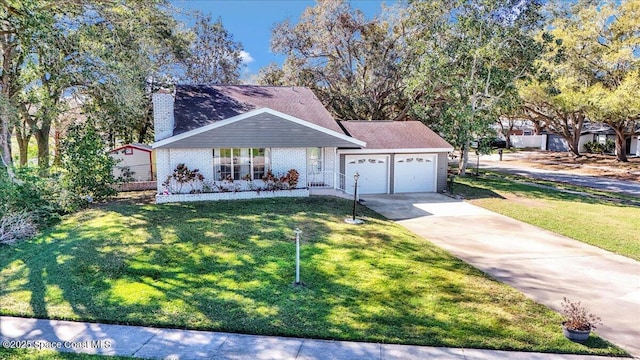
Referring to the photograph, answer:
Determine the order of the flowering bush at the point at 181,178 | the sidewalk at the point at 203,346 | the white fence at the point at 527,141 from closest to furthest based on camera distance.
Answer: the sidewalk at the point at 203,346
the flowering bush at the point at 181,178
the white fence at the point at 527,141

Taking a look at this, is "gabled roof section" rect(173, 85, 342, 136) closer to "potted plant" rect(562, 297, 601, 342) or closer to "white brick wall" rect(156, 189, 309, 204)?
"white brick wall" rect(156, 189, 309, 204)

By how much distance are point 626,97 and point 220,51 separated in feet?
97.5

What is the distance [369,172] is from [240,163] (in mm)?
6582

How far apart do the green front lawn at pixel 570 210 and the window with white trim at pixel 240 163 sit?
1011 centimetres

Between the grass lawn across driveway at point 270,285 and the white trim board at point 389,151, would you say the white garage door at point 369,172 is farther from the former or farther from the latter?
the grass lawn across driveway at point 270,285

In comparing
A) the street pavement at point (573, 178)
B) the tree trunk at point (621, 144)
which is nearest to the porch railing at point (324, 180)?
the street pavement at point (573, 178)

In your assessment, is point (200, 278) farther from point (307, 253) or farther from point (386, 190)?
point (386, 190)

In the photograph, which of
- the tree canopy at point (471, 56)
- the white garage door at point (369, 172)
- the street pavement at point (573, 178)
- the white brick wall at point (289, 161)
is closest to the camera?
the white brick wall at point (289, 161)

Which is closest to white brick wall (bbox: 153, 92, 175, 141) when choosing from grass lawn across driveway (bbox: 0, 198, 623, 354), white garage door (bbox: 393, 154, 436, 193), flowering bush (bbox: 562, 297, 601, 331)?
grass lawn across driveway (bbox: 0, 198, 623, 354)

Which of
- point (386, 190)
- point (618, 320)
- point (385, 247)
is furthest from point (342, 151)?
point (618, 320)

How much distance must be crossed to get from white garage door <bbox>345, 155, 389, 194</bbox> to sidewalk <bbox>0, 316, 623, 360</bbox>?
1407cm

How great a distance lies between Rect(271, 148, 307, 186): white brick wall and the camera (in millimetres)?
18750

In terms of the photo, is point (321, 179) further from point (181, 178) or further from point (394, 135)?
point (181, 178)

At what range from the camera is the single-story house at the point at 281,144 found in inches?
695
